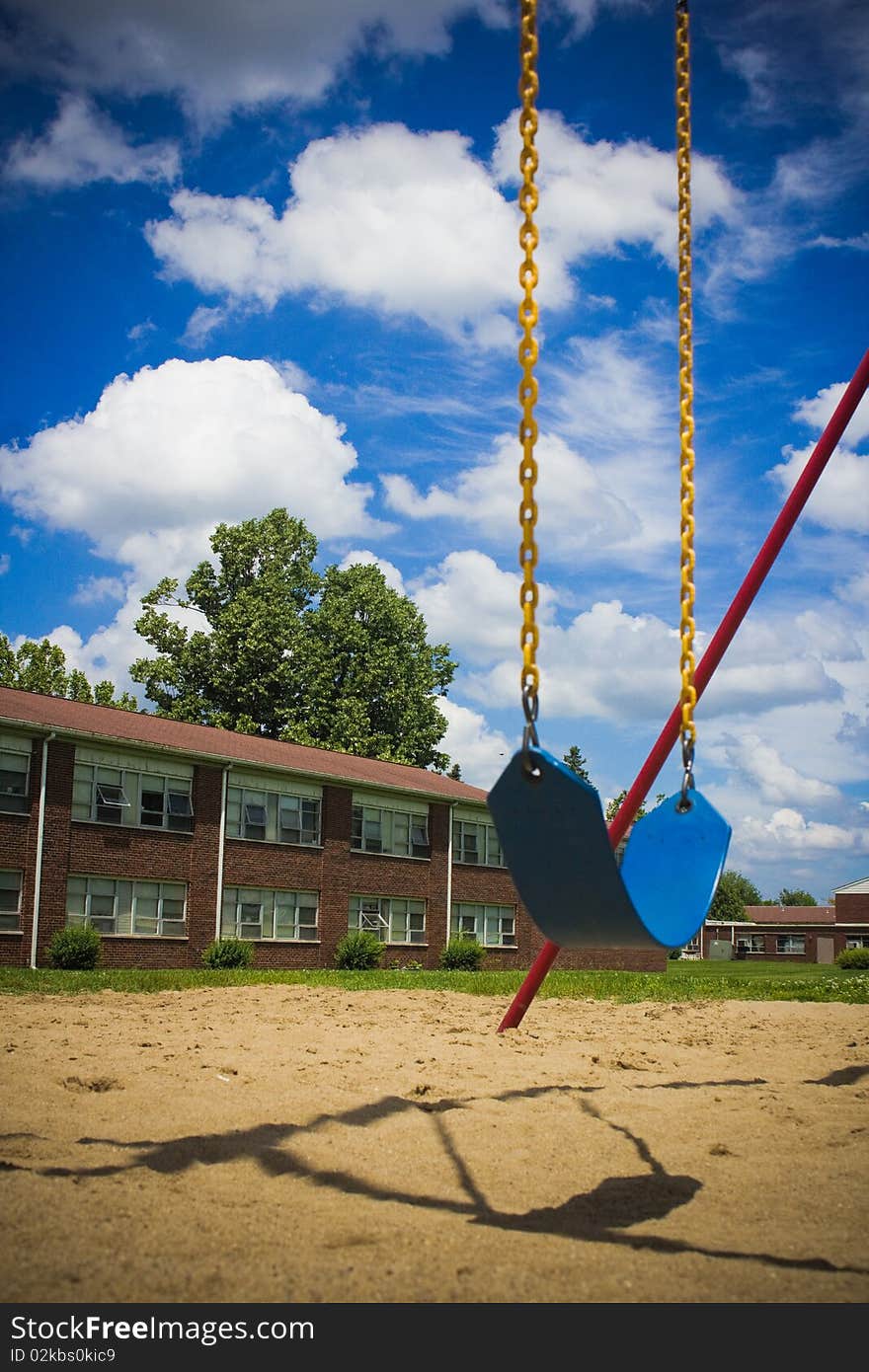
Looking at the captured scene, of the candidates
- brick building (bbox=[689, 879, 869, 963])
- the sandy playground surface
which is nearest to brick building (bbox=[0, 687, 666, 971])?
the sandy playground surface

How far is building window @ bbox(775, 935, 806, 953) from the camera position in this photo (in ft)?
284

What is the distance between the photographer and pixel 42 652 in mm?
50750

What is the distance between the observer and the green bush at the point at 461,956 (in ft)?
115

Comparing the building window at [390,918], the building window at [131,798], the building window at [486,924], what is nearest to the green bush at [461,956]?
the building window at [390,918]

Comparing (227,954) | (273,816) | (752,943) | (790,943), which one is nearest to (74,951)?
(227,954)

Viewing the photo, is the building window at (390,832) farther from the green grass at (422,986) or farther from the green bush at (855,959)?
the green bush at (855,959)

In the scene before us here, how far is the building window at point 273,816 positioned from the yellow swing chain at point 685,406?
26.3m

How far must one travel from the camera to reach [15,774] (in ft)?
86.0

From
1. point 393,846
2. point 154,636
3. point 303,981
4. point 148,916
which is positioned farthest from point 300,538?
point 303,981

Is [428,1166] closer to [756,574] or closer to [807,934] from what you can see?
[756,574]

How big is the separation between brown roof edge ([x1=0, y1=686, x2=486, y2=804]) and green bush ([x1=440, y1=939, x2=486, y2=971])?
496cm

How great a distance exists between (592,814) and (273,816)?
93.5ft
